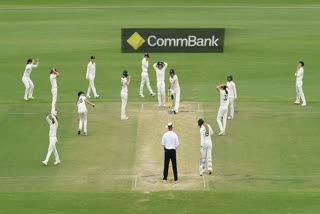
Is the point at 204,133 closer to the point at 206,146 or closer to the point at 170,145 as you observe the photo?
the point at 206,146

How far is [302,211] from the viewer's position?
108 feet

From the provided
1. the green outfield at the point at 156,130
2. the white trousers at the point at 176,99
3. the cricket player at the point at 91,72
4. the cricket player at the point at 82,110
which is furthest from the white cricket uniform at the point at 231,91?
the cricket player at the point at 91,72

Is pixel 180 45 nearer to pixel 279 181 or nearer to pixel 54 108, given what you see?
pixel 54 108

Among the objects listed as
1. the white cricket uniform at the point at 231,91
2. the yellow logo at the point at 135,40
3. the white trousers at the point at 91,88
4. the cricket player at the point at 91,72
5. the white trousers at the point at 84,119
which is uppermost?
the yellow logo at the point at 135,40

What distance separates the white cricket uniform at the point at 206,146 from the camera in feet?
119

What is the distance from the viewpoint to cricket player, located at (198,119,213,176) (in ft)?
118

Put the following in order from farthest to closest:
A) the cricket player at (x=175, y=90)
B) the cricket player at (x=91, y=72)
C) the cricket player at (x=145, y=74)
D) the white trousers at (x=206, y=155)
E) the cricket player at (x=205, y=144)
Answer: the cricket player at (x=91, y=72) < the cricket player at (x=145, y=74) < the cricket player at (x=175, y=90) < the white trousers at (x=206, y=155) < the cricket player at (x=205, y=144)

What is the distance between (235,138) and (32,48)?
1242 inches

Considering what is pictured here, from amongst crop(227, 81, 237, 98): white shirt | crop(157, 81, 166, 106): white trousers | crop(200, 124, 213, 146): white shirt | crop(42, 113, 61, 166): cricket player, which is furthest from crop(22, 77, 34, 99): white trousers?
crop(200, 124, 213, 146): white shirt

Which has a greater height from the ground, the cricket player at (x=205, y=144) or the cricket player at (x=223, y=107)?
the cricket player at (x=223, y=107)

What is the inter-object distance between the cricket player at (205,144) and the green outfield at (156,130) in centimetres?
66

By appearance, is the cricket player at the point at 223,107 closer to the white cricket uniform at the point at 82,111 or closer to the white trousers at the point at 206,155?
the white trousers at the point at 206,155

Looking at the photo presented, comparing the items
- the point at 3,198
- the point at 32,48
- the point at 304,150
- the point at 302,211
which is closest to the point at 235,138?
the point at 304,150

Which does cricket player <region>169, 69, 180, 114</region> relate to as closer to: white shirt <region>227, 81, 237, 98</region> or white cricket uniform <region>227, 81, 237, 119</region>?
white cricket uniform <region>227, 81, 237, 119</region>
